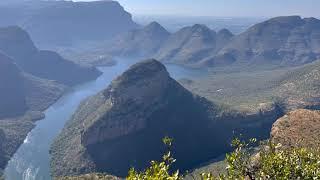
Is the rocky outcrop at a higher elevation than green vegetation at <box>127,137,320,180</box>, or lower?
lower

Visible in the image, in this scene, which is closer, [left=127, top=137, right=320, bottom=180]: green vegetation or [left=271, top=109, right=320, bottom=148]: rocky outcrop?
[left=127, top=137, right=320, bottom=180]: green vegetation

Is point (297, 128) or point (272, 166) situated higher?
point (272, 166)

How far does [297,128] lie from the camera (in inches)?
5128

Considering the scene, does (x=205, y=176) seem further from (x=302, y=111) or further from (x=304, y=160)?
(x=302, y=111)

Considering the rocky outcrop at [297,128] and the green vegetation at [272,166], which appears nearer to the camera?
the green vegetation at [272,166]

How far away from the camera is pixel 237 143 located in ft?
144

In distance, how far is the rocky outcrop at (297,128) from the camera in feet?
396

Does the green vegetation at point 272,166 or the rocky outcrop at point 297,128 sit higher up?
the green vegetation at point 272,166

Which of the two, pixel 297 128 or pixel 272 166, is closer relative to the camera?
pixel 272 166

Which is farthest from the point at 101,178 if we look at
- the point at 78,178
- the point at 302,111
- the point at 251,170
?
the point at 251,170

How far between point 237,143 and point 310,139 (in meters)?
79.0

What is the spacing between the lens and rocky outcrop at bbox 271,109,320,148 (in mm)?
120625

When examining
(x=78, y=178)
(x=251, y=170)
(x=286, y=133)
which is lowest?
(x=78, y=178)

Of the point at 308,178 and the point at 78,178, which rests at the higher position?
the point at 308,178
